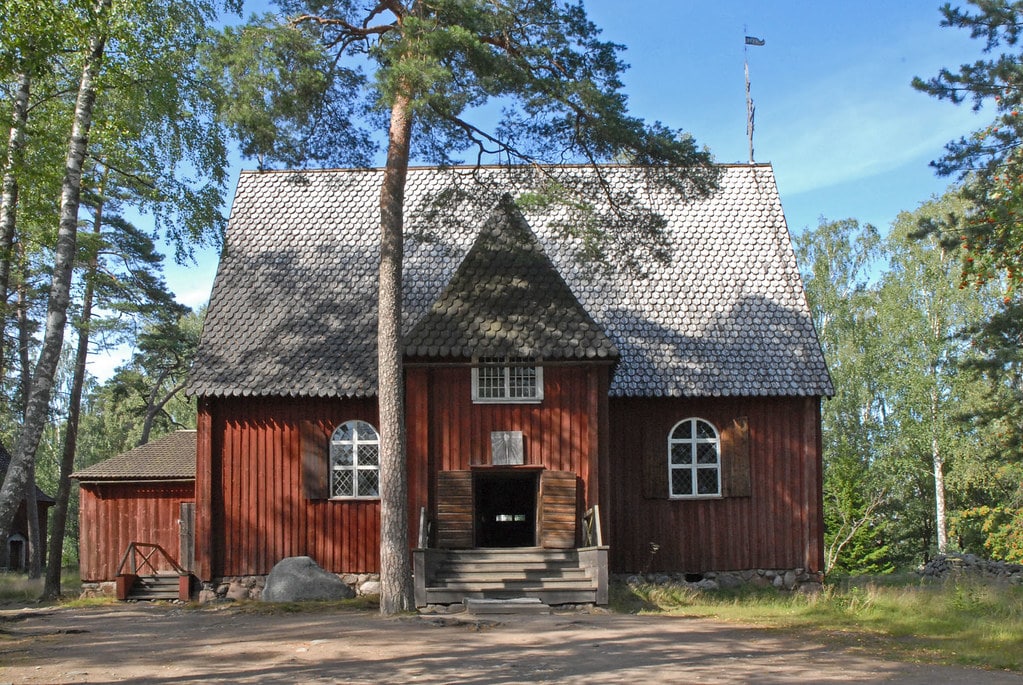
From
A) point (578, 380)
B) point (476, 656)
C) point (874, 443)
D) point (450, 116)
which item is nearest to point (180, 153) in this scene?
point (450, 116)

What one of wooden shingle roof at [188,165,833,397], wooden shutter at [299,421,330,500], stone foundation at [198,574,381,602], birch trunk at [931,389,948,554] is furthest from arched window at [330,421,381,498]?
birch trunk at [931,389,948,554]

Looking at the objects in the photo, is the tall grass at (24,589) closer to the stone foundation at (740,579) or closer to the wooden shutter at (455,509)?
the wooden shutter at (455,509)

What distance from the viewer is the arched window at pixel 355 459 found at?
1988cm

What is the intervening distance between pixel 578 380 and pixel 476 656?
24.8 feet

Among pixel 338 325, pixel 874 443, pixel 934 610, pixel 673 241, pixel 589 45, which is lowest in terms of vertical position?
pixel 934 610

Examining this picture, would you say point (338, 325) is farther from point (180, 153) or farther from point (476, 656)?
point (476, 656)

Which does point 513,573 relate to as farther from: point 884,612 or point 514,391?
point 884,612

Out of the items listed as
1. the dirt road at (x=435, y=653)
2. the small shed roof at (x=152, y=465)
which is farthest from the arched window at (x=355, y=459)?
the small shed roof at (x=152, y=465)

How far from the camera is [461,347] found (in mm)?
17875

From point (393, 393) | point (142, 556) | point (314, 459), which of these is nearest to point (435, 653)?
point (393, 393)

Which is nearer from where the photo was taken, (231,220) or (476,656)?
(476,656)

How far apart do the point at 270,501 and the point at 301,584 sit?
2.13m

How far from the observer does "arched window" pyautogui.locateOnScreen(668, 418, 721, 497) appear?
2036 centimetres

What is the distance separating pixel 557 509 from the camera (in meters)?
17.9
